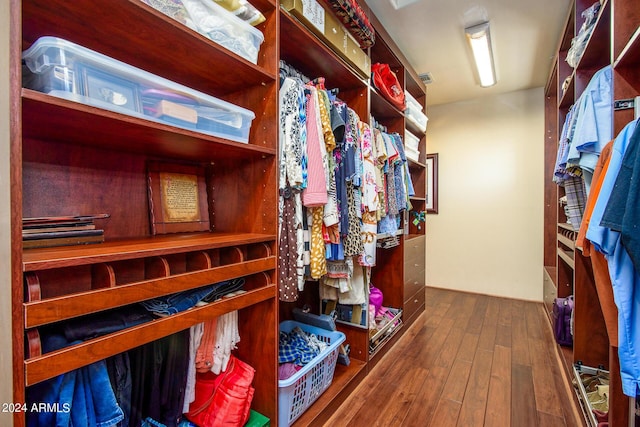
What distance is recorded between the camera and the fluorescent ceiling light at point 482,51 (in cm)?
229

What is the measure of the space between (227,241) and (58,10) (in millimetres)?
762

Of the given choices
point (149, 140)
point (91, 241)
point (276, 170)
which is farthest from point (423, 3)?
point (91, 241)

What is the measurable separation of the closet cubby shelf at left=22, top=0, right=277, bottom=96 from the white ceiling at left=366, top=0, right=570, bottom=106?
1.40 meters

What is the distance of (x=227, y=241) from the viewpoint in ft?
3.39

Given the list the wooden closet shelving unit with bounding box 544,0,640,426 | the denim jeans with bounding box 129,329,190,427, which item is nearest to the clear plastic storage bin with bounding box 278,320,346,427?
the denim jeans with bounding box 129,329,190,427

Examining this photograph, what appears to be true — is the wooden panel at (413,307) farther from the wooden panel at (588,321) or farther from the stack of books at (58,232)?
the stack of books at (58,232)

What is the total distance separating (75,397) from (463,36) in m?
3.07

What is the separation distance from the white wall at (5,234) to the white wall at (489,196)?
4055mm

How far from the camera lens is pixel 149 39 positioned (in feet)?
3.08

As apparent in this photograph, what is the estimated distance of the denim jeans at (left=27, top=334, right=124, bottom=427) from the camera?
729 mm

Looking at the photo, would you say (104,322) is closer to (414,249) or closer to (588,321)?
(588,321)

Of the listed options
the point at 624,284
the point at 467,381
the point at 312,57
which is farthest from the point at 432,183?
the point at 624,284

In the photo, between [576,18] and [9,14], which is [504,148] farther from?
[9,14]

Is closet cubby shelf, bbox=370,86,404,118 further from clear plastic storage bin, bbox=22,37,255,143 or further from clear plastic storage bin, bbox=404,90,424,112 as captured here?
clear plastic storage bin, bbox=22,37,255,143
